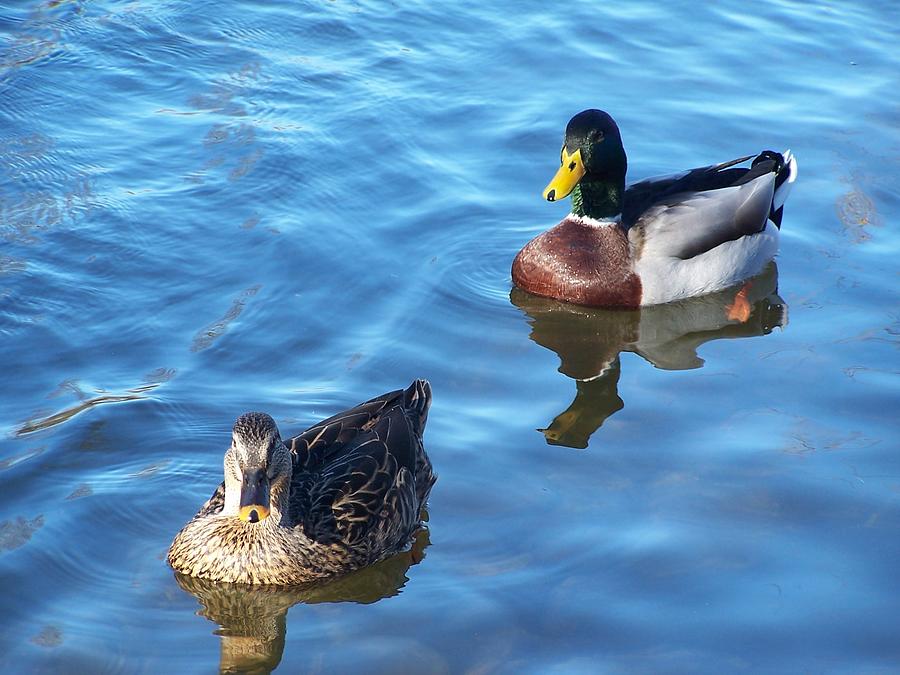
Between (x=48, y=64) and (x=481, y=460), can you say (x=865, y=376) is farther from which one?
(x=48, y=64)

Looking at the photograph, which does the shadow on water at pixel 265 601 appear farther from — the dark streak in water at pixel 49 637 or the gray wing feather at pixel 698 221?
the gray wing feather at pixel 698 221

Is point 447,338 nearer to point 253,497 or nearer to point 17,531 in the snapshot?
point 253,497

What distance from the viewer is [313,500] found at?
640cm

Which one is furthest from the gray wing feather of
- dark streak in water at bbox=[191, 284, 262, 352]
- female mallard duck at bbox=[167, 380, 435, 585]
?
female mallard duck at bbox=[167, 380, 435, 585]

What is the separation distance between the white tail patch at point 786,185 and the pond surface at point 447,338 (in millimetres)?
316

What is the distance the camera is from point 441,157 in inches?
426

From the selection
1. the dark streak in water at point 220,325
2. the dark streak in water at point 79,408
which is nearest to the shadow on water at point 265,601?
the dark streak in water at point 79,408

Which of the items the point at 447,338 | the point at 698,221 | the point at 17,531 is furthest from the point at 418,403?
the point at 698,221

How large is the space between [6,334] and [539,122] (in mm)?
5169

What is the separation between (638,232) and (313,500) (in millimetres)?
3984

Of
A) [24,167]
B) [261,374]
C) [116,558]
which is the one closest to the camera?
[116,558]

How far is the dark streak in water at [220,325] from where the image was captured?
8.09 meters

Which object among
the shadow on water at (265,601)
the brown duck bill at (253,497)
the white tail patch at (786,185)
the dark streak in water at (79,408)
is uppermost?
the white tail patch at (786,185)

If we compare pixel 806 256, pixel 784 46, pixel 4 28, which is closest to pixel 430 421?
pixel 806 256
